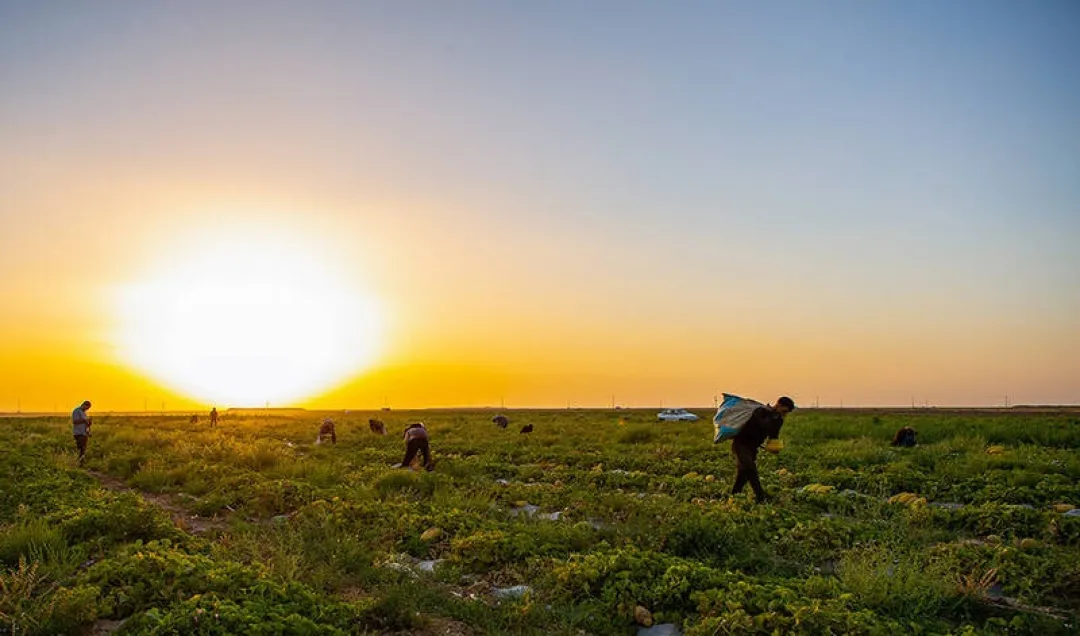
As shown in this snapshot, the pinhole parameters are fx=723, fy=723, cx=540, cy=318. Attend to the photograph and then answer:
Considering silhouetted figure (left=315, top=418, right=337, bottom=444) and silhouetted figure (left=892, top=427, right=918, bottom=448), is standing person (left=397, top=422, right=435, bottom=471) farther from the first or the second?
silhouetted figure (left=892, top=427, right=918, bottom=448)

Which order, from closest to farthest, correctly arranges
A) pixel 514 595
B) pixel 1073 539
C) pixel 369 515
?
1. pixel 514 595
2. pixel 1073 539
3. pixel 369 515

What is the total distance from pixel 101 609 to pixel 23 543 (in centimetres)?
322

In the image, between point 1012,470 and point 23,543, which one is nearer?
point 23,543

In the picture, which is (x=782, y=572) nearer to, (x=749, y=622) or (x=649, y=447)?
(x=749, y=622)

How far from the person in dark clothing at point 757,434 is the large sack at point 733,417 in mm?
88

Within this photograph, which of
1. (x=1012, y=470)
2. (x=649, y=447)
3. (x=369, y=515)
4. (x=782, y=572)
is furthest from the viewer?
(x=649, y=447)

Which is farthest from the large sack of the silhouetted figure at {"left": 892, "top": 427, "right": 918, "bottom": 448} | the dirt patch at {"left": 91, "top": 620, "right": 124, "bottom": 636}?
the silhouetted figure at {"left": 892, "top": 427, "right": 918, "bottom": 448}

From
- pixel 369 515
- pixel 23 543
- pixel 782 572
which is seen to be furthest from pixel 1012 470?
pixel 23 543

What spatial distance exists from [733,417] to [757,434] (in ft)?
1.70

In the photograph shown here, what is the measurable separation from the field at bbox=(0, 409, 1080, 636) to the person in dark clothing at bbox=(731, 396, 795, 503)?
2.03 ft

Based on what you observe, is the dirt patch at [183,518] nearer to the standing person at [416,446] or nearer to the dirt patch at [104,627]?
the dirt patch at [104,627]

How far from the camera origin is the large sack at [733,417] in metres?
13.3

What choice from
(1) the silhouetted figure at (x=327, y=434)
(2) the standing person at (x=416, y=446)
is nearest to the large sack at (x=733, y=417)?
(2) the standing person at (x=416, y=446)

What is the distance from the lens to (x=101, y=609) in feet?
22.5
